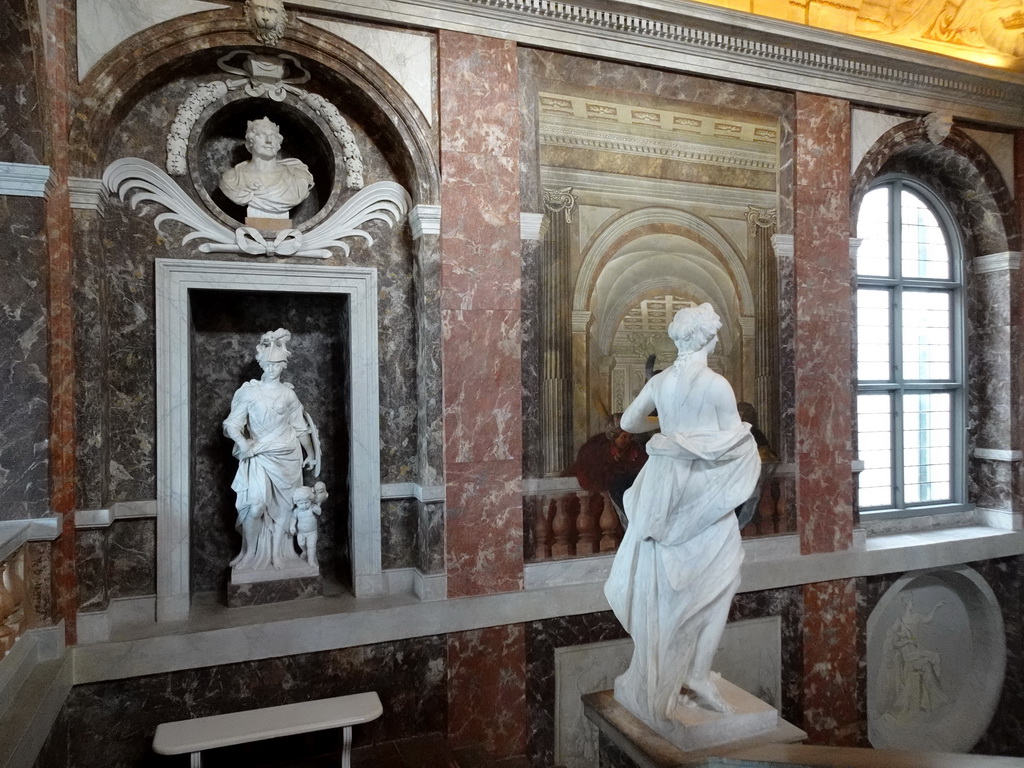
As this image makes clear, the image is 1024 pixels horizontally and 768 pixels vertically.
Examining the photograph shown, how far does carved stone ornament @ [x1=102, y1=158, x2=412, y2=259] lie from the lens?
168 inches

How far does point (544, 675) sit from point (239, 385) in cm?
295

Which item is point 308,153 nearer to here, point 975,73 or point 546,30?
point 546,30

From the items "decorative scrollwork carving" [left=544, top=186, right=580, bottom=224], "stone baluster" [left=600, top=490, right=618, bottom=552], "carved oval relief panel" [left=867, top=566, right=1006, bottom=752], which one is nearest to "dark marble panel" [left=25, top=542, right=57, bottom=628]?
"stone baluster" [left=600, top=490, right=618, bottom=552]

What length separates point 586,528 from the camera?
5.16m

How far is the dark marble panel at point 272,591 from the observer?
4461mm

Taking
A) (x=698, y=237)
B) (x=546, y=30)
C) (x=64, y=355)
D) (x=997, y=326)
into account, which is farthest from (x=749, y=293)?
(x=64, y=355)

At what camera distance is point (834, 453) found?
229 inches

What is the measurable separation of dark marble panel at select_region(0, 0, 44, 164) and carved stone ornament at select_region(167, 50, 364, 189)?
2.50ft

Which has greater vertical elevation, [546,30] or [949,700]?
[546,30]

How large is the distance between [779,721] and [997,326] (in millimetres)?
5261

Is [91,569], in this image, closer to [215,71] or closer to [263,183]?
[263,183]

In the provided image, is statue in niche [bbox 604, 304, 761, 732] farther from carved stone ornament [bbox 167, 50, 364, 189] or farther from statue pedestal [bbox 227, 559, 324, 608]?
carved stone ornament [bbox 167, 50, 364, 189]

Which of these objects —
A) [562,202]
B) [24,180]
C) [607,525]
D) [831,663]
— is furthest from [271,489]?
[831,663]

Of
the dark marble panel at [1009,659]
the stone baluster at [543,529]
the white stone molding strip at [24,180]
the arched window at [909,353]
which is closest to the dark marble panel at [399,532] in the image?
the stone baluster at [543,529]
